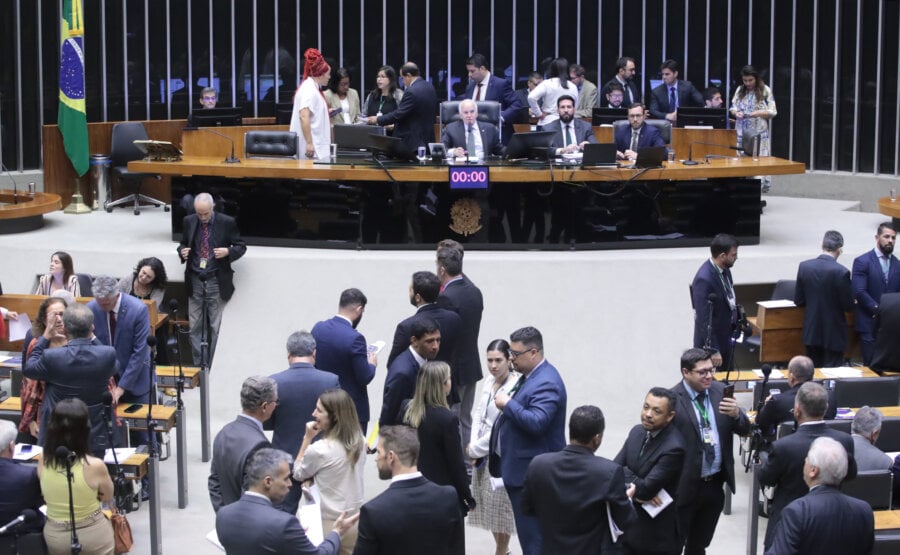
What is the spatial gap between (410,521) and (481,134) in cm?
704

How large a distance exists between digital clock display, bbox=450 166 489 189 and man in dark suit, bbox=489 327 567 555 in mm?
4151

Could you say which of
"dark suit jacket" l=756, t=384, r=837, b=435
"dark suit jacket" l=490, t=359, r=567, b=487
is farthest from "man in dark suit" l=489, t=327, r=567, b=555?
"dark suit jacket" l=756, t=384, r=837, b=435

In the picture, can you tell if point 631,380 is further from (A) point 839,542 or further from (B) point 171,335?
(A) point 839,542

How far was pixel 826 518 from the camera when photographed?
5.82 m

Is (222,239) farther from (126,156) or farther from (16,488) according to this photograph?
(16,488)

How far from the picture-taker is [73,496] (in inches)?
253

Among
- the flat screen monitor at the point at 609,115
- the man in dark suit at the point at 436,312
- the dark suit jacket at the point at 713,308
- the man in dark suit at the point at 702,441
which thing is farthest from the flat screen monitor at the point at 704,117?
the man in dark suit at the point at 702,441

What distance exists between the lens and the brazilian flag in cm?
1358

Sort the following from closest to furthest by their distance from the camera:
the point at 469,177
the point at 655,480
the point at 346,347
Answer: the point at 655,480, the point at 346,347, the point at 469,177

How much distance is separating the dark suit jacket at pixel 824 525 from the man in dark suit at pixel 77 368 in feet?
11.7

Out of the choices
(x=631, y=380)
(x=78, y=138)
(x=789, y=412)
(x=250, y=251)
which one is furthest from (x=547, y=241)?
(x=78, y=138)

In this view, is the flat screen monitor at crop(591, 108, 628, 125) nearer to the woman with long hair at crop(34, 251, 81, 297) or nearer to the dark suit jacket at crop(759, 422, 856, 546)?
the woman with long hair at crop(34, 251, 81, 297)

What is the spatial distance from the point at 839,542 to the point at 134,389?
452 centimetres

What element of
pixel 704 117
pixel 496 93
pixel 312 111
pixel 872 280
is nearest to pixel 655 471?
pixel 872 280
